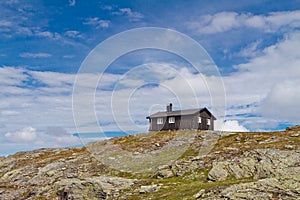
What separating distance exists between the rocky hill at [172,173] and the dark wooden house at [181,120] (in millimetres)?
25147

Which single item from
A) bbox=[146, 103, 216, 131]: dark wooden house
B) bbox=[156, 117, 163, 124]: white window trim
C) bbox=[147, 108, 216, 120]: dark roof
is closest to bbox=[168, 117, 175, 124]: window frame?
bbox=[146, 103, 216, 131]: dark wooden house

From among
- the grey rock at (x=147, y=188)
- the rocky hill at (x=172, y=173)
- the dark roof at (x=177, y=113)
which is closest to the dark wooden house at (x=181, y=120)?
the dark roof at (x=177, y=113)

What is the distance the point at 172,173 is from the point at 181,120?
5507cm

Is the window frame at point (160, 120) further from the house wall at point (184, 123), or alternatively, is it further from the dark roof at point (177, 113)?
the dark roof at point (177, 113)

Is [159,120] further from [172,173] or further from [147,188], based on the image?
[147,188]

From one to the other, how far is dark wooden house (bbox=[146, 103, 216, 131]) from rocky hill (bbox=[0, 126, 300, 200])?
2515 cm

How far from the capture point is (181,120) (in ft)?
296

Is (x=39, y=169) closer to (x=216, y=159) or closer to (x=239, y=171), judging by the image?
(x=216, y=159)

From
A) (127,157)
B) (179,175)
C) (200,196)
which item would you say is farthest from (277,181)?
(127,157)

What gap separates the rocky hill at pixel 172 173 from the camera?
73.3 feet

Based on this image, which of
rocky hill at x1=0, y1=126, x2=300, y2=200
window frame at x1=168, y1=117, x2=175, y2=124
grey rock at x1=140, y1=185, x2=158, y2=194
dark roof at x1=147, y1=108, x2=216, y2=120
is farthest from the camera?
window frame at x1=168, y1=117, x2=175, y2=124

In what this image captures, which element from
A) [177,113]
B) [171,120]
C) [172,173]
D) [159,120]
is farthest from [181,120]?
[172,173]

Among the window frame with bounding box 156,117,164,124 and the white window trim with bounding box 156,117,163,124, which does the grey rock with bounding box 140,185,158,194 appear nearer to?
the window frame with bounding box 156,117,164,124

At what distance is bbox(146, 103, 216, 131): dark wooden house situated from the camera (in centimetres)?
8919
